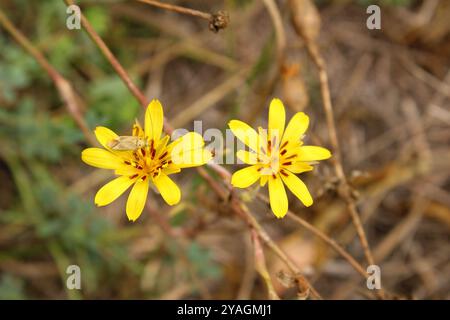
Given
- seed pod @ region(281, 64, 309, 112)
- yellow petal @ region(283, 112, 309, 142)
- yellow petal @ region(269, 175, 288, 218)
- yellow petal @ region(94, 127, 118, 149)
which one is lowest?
yellow petal @ region(269, 175, 288, 218)

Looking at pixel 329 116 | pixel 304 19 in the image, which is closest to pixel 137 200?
pixel 329 116

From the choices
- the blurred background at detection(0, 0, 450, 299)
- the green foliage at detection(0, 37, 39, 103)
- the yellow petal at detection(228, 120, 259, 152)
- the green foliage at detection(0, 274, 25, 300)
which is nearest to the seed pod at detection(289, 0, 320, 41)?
the blurred background at detection(0, 0, 450, 299)

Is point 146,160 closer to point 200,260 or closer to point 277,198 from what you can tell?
point 277,198

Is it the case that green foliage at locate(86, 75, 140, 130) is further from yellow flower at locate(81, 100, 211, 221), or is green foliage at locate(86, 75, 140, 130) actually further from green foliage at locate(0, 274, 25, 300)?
yellow flower at locate(81, 100, 211, 221)

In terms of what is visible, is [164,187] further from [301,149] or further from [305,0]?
[305,0]

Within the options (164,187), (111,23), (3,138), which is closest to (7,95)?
(3,138)

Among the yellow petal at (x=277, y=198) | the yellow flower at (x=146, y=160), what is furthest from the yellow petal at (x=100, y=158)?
the yellow petal at (x=277, y=198)
